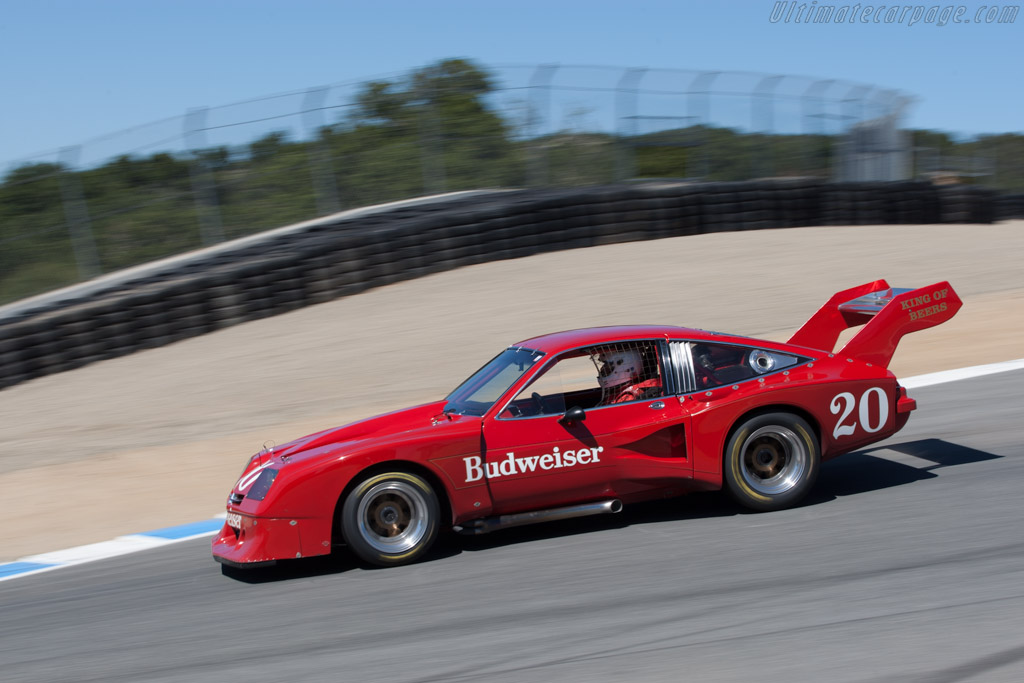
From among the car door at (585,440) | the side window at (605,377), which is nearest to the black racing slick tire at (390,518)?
the car door at (585,440)

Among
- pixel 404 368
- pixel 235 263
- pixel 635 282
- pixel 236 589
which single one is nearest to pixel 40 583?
pixel 236 589

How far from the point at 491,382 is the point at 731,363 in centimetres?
155

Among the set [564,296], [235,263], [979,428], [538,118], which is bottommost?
[979,428]

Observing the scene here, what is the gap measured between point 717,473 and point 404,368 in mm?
6482

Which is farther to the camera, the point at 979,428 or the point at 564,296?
the point at 564,296

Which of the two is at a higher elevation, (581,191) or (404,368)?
(581,191)

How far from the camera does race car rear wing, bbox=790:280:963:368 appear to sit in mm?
6371

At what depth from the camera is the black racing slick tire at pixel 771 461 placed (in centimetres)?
579

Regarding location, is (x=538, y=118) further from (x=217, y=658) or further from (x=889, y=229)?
(x=217, y=658)

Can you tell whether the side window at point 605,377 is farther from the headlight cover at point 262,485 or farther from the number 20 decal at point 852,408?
Answer: the headlight cover at point 262,485

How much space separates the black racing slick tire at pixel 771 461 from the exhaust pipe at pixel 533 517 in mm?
796

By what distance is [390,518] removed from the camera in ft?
17.9

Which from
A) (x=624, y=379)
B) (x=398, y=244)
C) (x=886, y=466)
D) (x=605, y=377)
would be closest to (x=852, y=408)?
(x=886, y=466)

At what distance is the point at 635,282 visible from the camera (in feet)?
48.7
